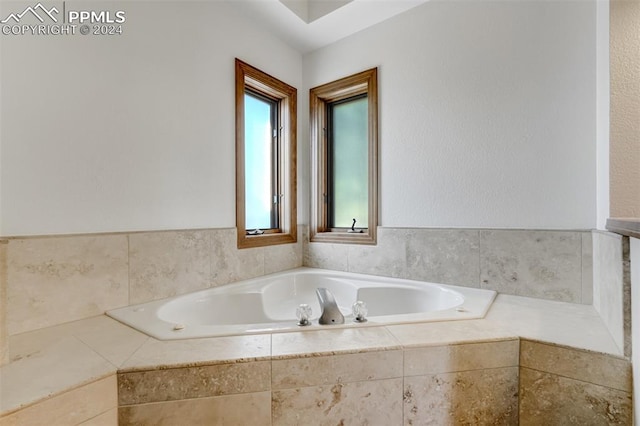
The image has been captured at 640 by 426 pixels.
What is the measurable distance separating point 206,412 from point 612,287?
1471 millimetres

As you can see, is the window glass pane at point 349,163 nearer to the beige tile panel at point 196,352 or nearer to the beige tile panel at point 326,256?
the beige tile panel at point 326,256

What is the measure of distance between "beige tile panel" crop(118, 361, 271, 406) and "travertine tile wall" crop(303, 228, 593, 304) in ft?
4.12

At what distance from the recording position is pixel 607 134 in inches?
48.0

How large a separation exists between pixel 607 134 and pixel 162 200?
2.14 metres

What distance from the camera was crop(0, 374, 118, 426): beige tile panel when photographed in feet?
2.11

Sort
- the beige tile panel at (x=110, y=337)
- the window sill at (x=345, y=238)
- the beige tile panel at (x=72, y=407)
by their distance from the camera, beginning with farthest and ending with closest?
1. the window sill at (x=345, y=238)
2. the beige tile panel at (x=110, y=337)
3. the beige tile panel at (x=72, y=407)

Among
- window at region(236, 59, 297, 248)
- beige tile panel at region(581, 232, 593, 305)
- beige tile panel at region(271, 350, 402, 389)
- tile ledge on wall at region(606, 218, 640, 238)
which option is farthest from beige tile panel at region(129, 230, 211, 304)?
beige tile panel at region(581, 232, 593, 305)

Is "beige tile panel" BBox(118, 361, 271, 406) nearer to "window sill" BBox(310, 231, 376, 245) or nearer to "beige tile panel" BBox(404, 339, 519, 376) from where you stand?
"beige tile panel" BBox(404, 339, 519, 376)

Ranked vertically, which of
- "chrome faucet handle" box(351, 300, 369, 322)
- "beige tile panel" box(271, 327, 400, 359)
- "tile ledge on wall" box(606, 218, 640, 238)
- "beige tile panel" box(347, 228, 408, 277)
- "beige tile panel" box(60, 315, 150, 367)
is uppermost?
"tile ledge on wall" box(606, 218, 640, 238)

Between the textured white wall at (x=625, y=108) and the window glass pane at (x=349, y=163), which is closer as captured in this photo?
the textured white wall at (x=625, y=108)

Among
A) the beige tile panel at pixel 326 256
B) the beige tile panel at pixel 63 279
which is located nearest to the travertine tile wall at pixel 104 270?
the beige tile panel at pixel 63 279

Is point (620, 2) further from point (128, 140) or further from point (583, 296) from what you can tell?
point (128, 140)

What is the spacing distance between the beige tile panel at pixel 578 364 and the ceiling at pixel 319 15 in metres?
2.02

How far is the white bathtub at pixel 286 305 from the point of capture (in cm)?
107
